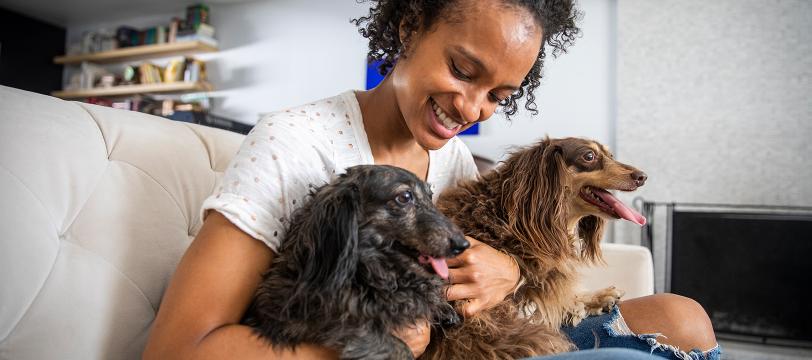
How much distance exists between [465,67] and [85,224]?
2.99 feet

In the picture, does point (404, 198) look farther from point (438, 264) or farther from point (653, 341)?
point (653, 341)

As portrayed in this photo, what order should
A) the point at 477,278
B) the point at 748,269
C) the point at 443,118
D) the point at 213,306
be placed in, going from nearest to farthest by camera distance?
the point at 213,306 → the point at 477,278 → the point at 443,118 → the point at 748,269

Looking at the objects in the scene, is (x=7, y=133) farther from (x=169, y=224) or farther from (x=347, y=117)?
(x=347, y=117)

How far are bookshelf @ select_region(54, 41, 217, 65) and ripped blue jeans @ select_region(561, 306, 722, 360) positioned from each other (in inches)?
254

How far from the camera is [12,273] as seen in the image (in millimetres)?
923

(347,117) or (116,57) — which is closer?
(347,117)

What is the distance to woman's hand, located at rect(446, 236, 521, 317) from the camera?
114cm

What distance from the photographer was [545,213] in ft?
4.43

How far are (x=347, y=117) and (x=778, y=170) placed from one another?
431 cm

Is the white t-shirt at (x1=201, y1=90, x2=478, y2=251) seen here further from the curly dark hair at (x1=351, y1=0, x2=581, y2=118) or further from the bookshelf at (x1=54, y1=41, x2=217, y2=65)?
the bookshelf at (x1=54, y1=41, x2=217, y2=65)

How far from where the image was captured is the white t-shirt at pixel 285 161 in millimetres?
986

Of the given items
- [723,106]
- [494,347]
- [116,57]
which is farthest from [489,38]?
[116,57]

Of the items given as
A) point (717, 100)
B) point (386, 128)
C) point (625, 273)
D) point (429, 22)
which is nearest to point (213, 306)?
point (386, 128)

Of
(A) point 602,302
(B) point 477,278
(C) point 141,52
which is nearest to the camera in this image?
(B) point 477,278
